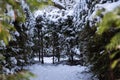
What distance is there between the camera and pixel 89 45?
1180 cm

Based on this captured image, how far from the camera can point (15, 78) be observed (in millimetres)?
3480

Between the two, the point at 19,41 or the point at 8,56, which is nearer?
the point at 8,56

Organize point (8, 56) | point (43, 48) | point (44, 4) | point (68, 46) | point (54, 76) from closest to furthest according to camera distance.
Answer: point (44, 4) < point (8, 56) < point (54, 76) < point (68, 46) < point (43, 48)

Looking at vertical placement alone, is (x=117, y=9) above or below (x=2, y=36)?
above

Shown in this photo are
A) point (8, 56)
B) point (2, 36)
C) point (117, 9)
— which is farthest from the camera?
point (8, 56)

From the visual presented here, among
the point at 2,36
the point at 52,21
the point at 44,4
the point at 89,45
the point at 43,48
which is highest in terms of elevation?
the point at 44,4

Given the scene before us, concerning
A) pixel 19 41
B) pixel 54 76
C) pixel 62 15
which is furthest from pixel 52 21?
pixel 19 41

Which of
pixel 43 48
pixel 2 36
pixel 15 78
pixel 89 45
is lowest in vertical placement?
pixel 43 48

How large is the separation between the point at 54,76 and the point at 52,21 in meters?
11.2

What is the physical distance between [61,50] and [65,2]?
4.69 meters

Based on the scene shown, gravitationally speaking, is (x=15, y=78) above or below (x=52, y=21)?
above

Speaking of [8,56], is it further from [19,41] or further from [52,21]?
[52,21]

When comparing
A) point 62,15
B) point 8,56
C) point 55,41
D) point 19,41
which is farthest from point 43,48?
point 8,56

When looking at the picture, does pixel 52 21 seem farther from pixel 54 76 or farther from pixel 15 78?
pixel 15 78
